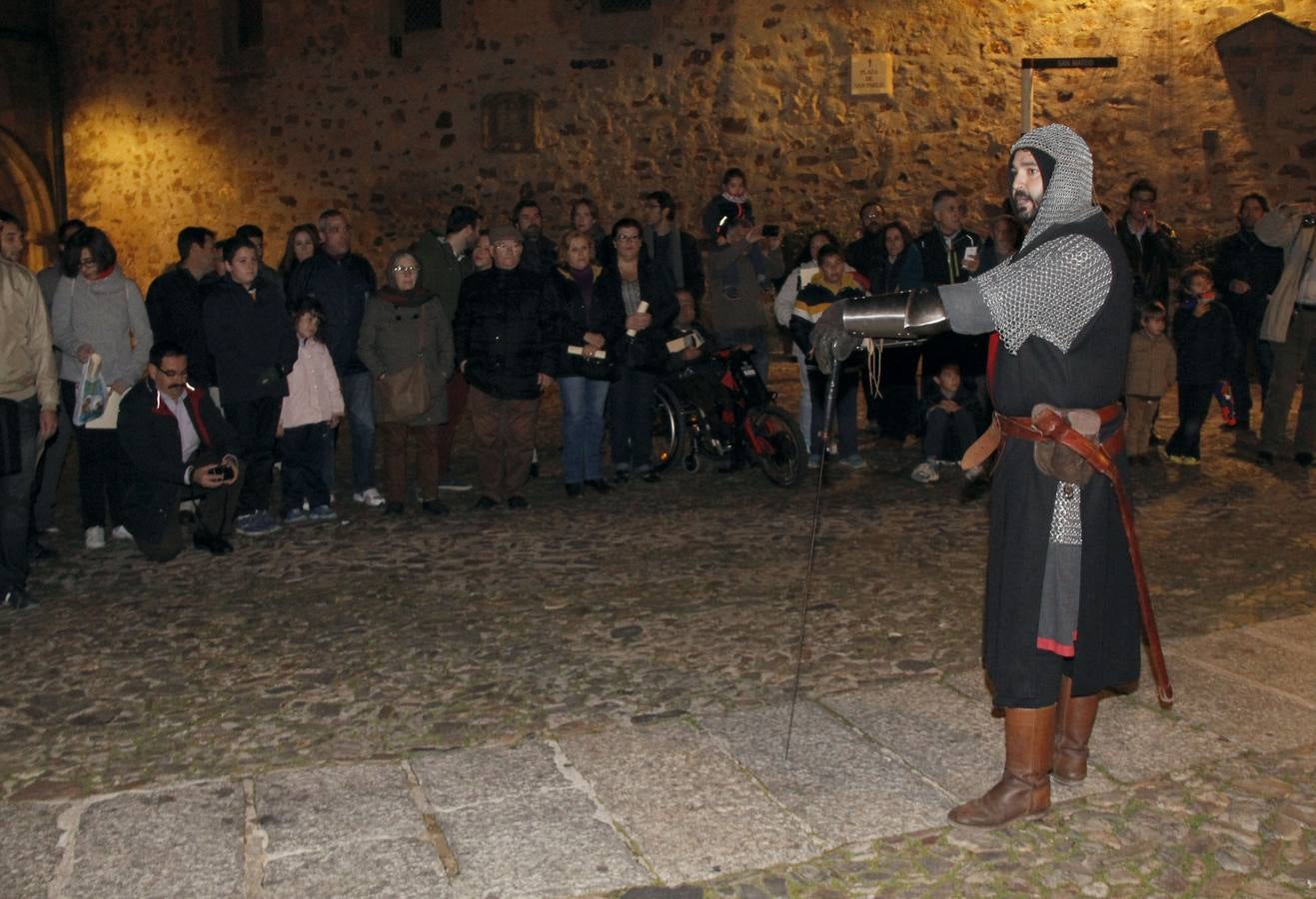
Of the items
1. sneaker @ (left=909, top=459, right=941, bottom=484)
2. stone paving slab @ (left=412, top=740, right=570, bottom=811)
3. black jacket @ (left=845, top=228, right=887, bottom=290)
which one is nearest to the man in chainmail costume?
stone paving slab @ (left=412, top=740, right=570, bottom=811)

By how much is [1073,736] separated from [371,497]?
520cm

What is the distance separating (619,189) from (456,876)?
1373 cm

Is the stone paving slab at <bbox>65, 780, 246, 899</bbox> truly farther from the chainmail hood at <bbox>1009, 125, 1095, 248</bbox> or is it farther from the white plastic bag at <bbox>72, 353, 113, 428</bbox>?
the white plastic bag at <bbox>72, 353, 113, 428</bbox>

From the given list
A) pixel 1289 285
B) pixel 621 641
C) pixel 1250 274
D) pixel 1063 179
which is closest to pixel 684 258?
pixel 1289 285

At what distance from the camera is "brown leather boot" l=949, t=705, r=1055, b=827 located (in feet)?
12.6

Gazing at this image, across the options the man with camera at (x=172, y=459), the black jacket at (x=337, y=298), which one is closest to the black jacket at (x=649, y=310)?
the black jacket at (x=337, y=298)

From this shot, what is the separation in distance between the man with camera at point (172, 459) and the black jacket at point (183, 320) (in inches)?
15.7

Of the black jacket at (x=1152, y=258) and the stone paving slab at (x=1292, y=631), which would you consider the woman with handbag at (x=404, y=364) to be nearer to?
the stone paving slab at (x=1292, y=631)

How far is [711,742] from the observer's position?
444cm

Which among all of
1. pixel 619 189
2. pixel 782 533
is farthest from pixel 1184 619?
pixel 619 189

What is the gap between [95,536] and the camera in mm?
7469

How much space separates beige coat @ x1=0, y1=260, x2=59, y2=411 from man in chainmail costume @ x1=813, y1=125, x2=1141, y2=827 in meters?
3.94

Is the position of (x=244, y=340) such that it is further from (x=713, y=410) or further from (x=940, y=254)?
(x=940, y=254)

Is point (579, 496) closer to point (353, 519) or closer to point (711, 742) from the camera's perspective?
point (353, 519)
